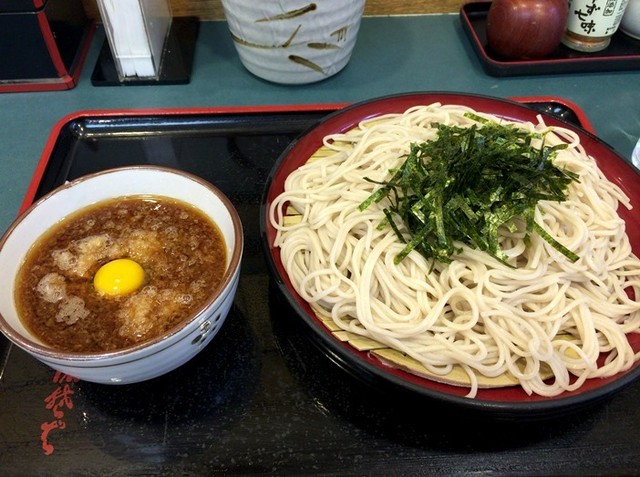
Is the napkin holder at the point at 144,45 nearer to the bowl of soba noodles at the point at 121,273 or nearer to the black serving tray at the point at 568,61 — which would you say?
the bowl of soba noodles at the point at 121,273

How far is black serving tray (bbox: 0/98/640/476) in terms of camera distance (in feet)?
3.91

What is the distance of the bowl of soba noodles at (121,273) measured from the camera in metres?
1.13

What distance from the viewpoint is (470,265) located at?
1376mm

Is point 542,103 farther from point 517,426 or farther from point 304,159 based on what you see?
point 517,426

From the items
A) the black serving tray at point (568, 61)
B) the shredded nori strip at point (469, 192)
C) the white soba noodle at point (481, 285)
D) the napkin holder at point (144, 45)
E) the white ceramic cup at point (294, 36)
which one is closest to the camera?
the white soba noodle at point (481, 285)

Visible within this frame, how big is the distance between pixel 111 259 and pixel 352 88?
4.55ft

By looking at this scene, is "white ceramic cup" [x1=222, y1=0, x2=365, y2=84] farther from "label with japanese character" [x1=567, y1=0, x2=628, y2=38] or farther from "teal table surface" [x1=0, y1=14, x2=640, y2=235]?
"label with japanese character" [x1=567, y1=0, x2=628, y2=38]

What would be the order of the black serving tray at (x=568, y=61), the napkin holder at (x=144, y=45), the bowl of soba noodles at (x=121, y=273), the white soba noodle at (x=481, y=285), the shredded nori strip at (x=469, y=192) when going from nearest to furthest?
1. the bowl of soba noodles at (x=121, y=273)
2. the white soba noodle at (x=481, y=285)
3. the shredded nori strip at (x=469, y=192)
4. the napkin holder at (x=144, y=45)
5. the black serving tray at (x=568, y=61)

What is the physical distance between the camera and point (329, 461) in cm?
120

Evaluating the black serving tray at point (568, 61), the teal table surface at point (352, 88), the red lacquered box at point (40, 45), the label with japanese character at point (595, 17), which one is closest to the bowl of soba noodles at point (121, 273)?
the teal table surface at point (352, 88)

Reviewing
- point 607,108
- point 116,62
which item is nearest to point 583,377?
point 607,108

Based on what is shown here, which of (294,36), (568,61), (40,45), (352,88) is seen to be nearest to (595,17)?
(568,61)

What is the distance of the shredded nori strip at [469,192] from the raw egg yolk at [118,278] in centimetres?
61

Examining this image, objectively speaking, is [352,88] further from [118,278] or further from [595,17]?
[118,278]
